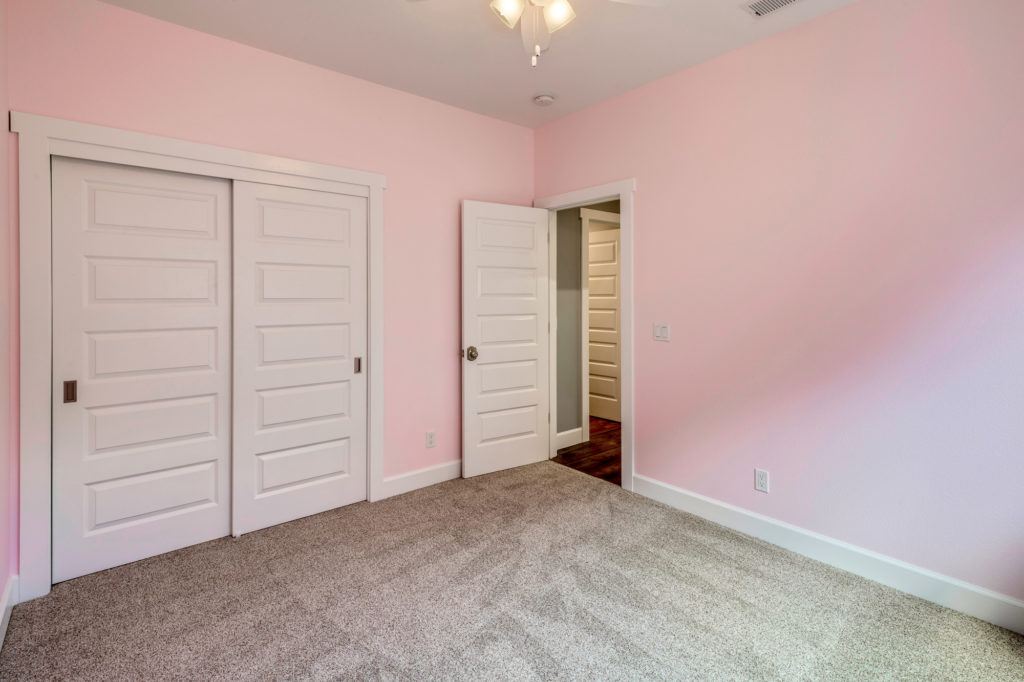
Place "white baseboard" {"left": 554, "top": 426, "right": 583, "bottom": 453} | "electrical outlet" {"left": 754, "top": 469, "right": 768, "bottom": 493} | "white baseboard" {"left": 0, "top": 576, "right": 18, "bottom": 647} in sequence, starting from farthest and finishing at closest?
"white baseboard" {"left": 554, "top": 426, "right": 583, "bottom": 453} < "electrical outlet" {"left": 754, "top": 469, "right": 768, "bottom": 493} < "white baseboard" {"left": 0, "top": 576, "right": 18, "bottom": 647}

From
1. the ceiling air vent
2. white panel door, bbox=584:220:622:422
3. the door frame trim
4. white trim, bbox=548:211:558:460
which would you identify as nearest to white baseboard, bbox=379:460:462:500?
white trim, bbox=548:211:558:460

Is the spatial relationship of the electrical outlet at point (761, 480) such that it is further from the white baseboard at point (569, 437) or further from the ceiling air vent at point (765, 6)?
the ceiling air vent at point (765, 6)

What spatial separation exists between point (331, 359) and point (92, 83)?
1812 mm

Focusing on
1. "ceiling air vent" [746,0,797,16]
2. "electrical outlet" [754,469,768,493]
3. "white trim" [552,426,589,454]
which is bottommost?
"white trim" [552,426,589,454]

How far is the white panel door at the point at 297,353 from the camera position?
9.49ft

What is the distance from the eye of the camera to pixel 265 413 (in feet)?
9.77

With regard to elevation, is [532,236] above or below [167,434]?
above

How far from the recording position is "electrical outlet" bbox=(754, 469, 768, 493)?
112 inches

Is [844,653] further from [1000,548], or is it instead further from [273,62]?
[273,62]

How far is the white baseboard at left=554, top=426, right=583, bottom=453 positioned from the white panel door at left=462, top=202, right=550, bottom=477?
37 centimetres

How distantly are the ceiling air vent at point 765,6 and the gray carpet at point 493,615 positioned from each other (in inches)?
110

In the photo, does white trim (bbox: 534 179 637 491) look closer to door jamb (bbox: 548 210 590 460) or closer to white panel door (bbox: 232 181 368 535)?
door jamb (bbox: 548 210 590 460)

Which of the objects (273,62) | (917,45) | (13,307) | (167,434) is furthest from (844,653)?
(273,62)

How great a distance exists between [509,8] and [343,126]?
1.63m
